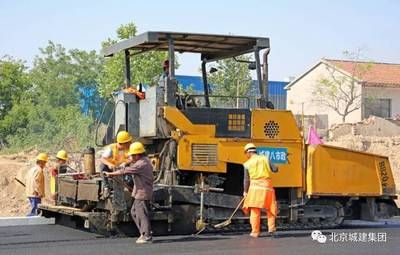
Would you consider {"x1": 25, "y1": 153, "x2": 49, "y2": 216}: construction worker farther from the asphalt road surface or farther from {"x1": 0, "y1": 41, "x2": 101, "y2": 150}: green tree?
{"x1": 0, "y1": 41, "x2": 101, "y2": 150}: green tree

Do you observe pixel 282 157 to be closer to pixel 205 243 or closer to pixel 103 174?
pixel 205 243

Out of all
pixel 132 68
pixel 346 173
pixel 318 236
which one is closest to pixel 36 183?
pixel 318 236

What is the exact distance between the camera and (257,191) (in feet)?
35.0

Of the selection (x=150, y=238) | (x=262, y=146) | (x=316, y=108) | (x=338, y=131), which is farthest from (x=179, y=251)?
(x=316, y=108)

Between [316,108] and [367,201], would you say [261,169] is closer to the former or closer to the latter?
[367,201]

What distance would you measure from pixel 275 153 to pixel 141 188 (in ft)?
8.60

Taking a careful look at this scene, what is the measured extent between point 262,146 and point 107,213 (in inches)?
109

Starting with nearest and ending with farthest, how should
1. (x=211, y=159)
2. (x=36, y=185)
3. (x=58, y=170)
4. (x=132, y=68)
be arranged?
(x=211, y=159)
(x=58, y=170)
(x=36, y=185)
(x=132, y=68)

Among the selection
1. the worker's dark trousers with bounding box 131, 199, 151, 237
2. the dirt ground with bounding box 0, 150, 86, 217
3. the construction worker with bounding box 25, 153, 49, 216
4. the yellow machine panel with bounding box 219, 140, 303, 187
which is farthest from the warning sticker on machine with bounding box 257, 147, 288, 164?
the dirt ground with bounding box 0, 150, 86, 217

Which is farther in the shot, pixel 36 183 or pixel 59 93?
pixel 59 93

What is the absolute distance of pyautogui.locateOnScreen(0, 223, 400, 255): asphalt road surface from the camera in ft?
30.0

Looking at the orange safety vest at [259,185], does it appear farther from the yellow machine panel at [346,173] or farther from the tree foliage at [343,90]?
the tree foliage at [343,90]

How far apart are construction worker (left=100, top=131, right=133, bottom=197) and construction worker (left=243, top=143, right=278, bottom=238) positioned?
1.86m

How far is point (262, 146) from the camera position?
11.3m
